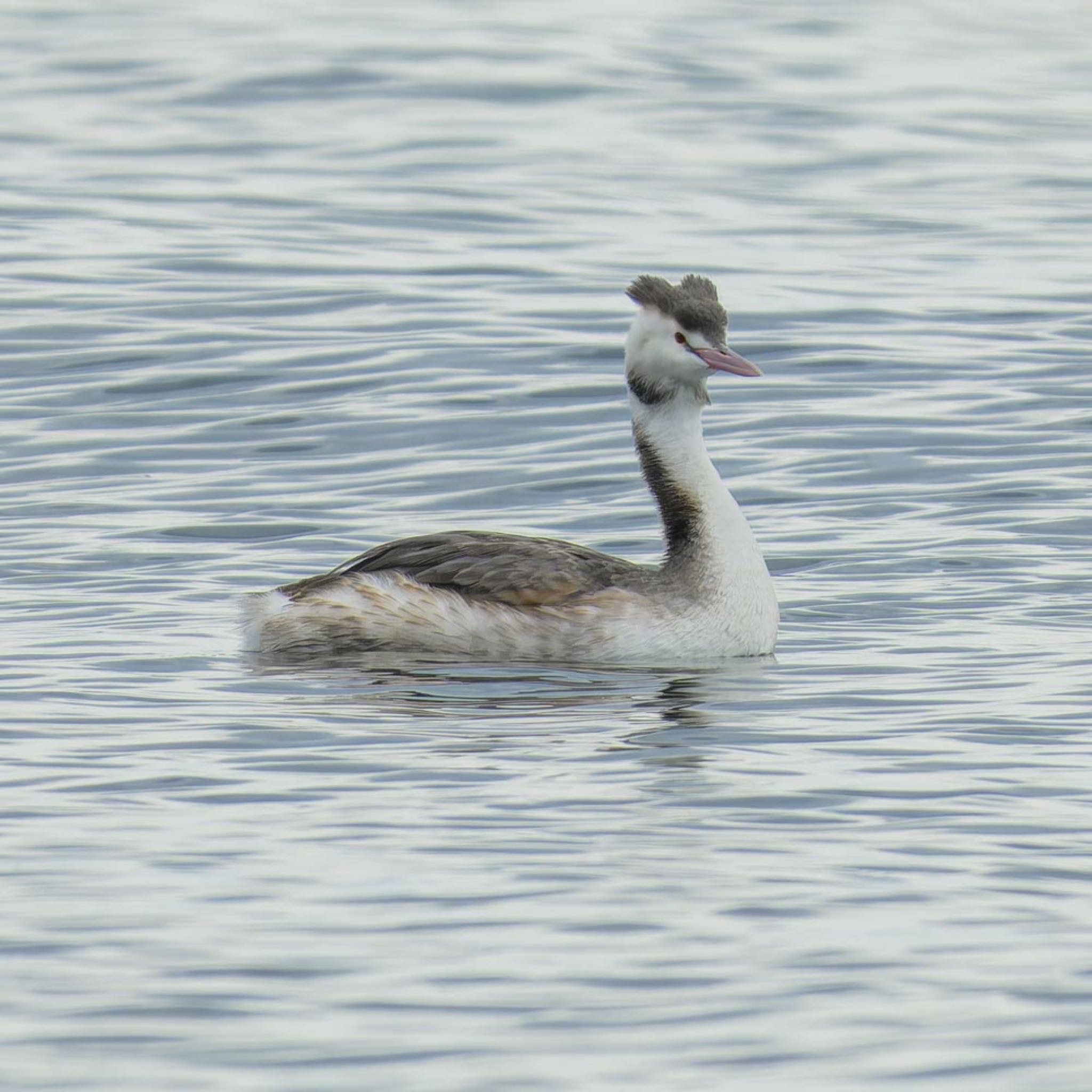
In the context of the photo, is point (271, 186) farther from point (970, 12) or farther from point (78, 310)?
point (970, 12)

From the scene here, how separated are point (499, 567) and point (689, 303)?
1.47 meters

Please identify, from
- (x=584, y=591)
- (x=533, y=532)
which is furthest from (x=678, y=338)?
(x=533, y=532)

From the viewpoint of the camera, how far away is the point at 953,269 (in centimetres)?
2133

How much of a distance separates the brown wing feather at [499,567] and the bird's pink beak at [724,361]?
98 cm

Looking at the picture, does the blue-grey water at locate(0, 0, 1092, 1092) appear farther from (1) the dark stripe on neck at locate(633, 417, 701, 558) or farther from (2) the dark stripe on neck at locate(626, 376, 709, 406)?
(2) the dark stripe on neck at locate(626, 376, 709, 406)

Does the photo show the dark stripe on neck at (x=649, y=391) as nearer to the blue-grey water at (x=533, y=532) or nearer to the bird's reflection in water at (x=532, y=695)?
the blue-grey water at (x=533, y=532)

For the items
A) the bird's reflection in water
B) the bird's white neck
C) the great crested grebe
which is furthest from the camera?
the bird's white neck

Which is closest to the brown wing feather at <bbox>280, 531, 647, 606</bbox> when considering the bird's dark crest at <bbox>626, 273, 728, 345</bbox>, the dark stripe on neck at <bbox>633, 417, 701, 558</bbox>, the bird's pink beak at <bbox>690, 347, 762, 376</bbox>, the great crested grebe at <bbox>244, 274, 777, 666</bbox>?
the great crested grebe at <bbox>244, 274, 777, 666</bbox>

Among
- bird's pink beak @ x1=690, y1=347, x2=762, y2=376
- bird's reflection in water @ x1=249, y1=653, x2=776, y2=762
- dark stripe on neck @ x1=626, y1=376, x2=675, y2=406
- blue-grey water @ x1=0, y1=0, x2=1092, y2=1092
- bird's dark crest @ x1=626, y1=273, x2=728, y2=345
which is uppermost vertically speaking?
bird's dark crest @ x1=626, y1=273, x2=728, y2=345

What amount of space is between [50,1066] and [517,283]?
1446cm

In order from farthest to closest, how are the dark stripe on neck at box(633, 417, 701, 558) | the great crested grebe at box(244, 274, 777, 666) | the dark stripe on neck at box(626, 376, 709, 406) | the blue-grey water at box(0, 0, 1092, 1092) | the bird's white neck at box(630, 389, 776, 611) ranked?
the dark stripe on neck at box(626, 376, 709, 406)
the dark stripe on neck at box(633, 417, 701, 558)
the bird's white neck at box(630, 389, 776, 611)
the great crested grebe at box(244, 274, 777, 666)
the blue-grey water at box(0, 0, 1092, 1092)

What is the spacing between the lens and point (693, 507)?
12.2m

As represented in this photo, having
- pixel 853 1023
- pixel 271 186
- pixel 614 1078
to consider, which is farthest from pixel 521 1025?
pixel 271 186

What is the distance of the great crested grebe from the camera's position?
38.2 ft
